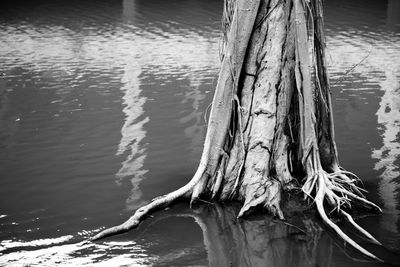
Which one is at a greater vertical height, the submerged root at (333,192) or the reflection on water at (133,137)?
the submerged root at (333,192)

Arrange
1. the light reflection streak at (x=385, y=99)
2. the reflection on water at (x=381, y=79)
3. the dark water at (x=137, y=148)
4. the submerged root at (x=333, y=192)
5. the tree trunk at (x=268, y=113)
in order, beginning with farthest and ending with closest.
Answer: the reflection on water at (x=381, y=79), the light reflection streak at (x=385, y=99), the tree trunk at (x=268, y=113), the submerged root at (x=333, y=192), the dark water at (x=137, y=148)

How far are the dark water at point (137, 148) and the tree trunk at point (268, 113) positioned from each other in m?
0.25

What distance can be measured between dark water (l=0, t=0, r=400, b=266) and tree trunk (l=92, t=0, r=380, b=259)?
25 centimetres

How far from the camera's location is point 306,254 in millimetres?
3973

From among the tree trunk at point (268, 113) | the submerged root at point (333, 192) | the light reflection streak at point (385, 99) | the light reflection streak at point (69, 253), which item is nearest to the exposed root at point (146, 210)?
the tree trunk at point (268, 113)

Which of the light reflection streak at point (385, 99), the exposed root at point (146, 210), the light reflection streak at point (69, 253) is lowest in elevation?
the light reflection streak at point (69, 253)

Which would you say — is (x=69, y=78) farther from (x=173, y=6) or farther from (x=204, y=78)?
(x=173, y=6)

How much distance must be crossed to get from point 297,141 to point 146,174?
1.90 metres

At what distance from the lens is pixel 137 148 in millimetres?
6652

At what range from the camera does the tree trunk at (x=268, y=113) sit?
4.65 metres

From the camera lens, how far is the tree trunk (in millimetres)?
4652

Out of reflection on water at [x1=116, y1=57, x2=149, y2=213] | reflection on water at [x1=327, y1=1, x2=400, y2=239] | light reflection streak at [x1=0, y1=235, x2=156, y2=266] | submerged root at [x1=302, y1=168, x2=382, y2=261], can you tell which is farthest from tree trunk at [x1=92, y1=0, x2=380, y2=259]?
reflection on water at [x1=116, y1=57, x2=149, y2=213]

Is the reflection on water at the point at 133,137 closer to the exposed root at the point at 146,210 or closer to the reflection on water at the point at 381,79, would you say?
the exposed root at the point at 146,210

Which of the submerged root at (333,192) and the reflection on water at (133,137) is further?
the reflection on water at (133,137)
